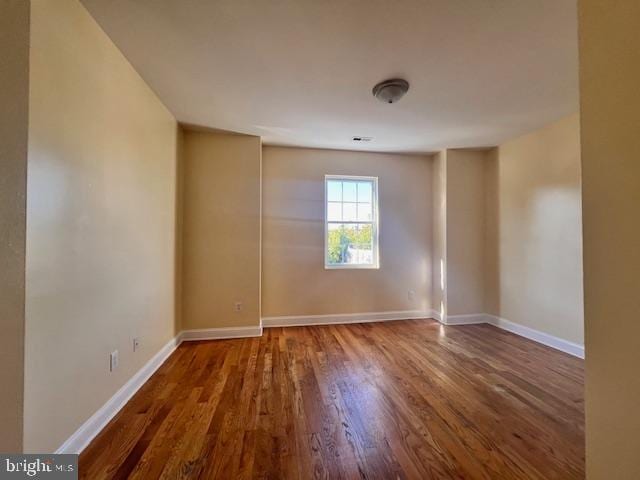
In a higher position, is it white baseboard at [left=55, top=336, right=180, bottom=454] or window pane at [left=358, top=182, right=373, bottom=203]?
window pane at [left=358, top=182, right=373, bottom=203]

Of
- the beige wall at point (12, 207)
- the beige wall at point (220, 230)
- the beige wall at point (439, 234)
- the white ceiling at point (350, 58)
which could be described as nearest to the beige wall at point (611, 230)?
the white ceiling at point (350, 58)

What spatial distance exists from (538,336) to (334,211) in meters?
3.02

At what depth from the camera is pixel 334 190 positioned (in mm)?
3971

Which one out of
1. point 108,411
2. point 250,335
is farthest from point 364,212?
point 108,411

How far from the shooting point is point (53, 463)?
125 centimetres

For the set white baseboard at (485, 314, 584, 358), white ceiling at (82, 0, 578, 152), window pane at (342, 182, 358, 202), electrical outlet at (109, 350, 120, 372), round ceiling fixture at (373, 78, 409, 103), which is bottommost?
white baseboard at (485, 314, 584, 358)

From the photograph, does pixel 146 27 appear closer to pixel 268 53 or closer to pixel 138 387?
pixel 268 53

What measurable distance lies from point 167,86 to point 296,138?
5.06 feet

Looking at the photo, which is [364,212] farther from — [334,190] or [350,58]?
[350,58]

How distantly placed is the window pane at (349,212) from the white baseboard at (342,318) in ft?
4.74

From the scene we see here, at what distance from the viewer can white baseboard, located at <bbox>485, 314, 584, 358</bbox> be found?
275 cm

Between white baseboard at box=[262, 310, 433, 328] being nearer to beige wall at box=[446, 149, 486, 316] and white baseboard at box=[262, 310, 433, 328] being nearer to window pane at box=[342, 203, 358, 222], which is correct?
beige wall at box=[446, 149, 486, 316]

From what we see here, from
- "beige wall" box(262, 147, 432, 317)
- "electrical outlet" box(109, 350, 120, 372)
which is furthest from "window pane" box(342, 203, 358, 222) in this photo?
"electrical outlet" box(109, 350, 120, 372)
